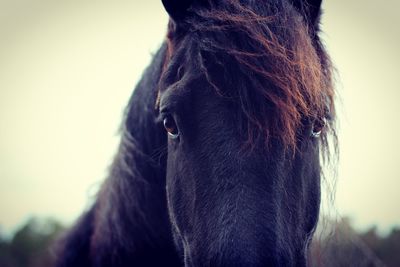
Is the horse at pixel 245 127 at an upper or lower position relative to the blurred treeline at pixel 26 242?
upper

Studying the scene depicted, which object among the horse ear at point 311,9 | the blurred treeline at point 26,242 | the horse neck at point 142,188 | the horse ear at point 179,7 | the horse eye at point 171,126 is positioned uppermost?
the horse ear at point 179,7

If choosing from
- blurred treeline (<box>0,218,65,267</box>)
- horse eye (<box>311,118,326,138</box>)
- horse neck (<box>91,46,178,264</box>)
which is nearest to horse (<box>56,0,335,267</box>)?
horse eye (<box>311,118,326,138</box>)

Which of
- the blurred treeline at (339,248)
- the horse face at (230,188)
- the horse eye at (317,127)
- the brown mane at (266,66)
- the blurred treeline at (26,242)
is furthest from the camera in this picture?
the blurred treeline at (26,242)

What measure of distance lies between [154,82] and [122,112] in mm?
563

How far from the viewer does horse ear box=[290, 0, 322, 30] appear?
2.13 m

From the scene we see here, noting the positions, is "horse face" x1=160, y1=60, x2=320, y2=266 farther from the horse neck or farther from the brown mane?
the horse neck

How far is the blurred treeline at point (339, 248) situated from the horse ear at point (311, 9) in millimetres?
1389

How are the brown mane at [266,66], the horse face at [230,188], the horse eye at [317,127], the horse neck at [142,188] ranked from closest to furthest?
the horse face at [230,188]
the brown mane at [266,66]
the horse eye at [317,127]
the horse neck at [142,188]

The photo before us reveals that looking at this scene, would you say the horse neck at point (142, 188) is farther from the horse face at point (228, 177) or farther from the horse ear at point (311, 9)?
the horse ear at point (311, 9)

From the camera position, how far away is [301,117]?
5.92 ft

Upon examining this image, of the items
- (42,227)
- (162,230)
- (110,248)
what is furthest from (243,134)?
(42,227)

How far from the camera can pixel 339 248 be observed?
3182mm

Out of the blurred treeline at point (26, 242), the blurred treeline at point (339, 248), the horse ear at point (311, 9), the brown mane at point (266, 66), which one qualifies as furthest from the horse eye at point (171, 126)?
the blurred treeline at point (26, 242)

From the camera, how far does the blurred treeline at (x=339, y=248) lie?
2787mm
